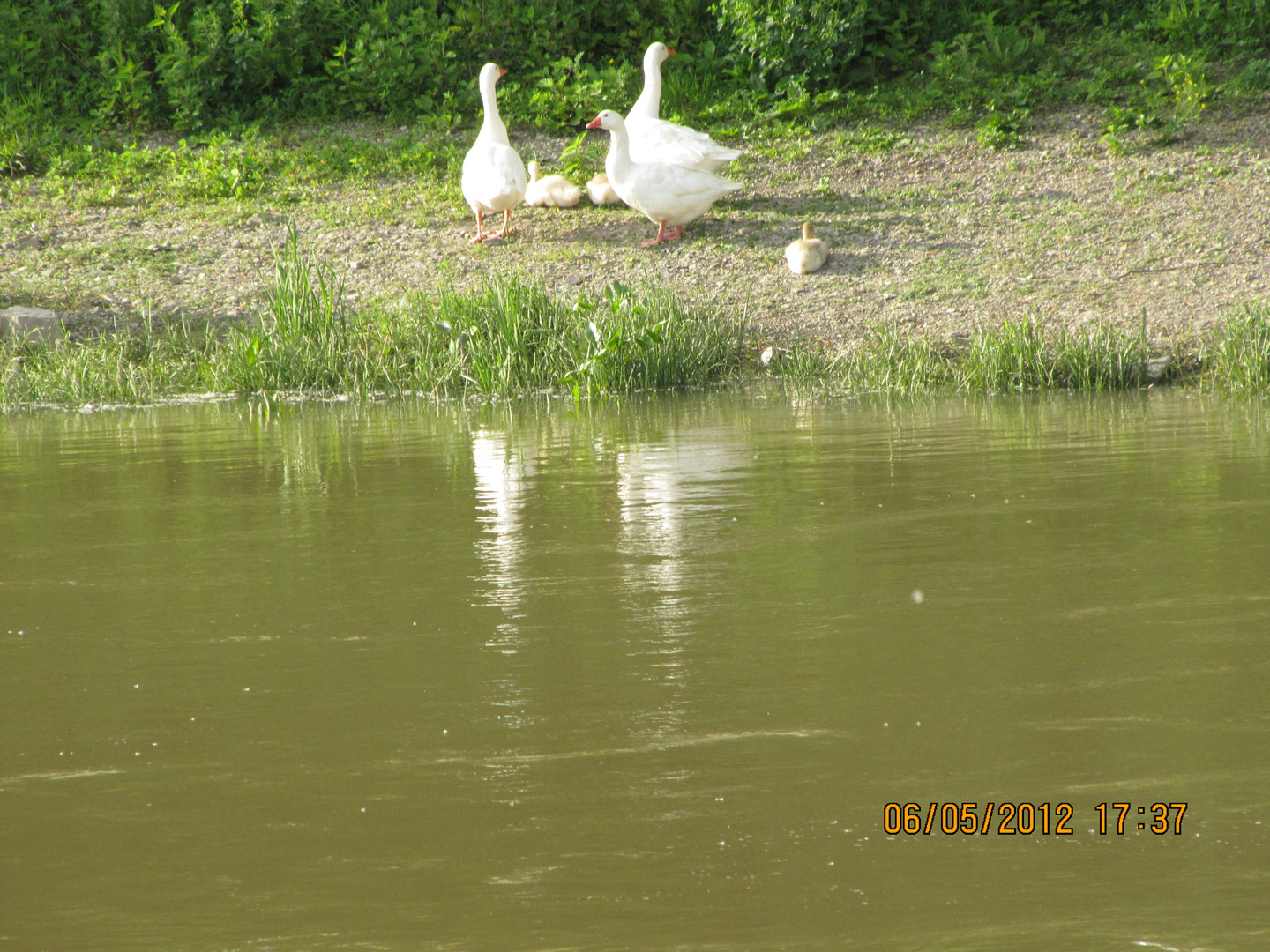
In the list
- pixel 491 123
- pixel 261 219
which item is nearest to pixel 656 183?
pixel 491 123

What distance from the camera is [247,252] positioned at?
48.8 feet

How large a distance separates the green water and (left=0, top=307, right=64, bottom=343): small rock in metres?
7.82

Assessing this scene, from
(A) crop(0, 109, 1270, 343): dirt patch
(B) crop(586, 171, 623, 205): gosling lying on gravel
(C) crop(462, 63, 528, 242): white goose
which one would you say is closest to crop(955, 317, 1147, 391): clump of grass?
(A) crop(0, 109, 1270, 343): dirt patch

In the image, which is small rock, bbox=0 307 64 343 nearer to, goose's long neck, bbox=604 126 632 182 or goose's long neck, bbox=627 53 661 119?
goose's long neck, bbox=604 126 632 182

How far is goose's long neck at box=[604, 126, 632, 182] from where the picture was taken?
43.0 ft

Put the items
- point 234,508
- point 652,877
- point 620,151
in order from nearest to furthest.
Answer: point 652,877, point 234,508, point 620,151

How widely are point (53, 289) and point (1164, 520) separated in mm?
12204

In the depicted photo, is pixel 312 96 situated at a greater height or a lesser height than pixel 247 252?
greater

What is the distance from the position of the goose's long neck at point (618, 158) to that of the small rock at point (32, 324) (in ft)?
17.4

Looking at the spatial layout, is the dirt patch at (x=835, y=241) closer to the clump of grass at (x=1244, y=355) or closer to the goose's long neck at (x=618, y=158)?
the goose's long neck at (x=618, y=158)

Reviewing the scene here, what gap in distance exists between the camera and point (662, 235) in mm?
13977

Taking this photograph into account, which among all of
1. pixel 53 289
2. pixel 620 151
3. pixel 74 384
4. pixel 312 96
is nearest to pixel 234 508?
pixel 74 384

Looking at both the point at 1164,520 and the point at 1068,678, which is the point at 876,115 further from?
the point at 1068,678

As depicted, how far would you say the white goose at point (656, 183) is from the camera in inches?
518
